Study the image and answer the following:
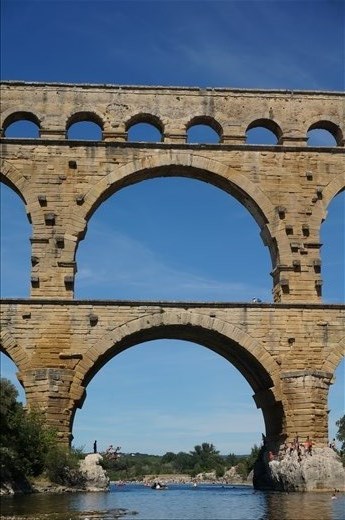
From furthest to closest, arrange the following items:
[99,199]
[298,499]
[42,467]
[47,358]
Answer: [99,199] < [47,358] < [42,467] < [298,499]

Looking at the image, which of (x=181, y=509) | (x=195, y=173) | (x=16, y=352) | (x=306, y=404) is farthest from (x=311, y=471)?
(x=195, y=173)

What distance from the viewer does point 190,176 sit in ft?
78.4

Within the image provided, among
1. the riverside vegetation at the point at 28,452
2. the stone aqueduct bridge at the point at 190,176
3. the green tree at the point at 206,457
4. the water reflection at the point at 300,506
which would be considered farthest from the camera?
the green tree at the point at 206,457

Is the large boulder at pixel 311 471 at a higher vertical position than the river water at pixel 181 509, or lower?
higher

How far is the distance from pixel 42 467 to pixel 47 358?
9.74 feet

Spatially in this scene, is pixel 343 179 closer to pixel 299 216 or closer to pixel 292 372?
pixel 299 216

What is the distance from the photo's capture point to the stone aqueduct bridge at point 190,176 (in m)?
21.0

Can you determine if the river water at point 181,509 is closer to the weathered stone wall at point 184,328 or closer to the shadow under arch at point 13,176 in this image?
the weathered stone wall at point 184,328

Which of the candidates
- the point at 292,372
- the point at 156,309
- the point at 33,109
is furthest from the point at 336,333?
the point at 33,109

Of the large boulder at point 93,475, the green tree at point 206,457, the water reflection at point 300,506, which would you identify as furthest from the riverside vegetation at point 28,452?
the green tree at point 206,457

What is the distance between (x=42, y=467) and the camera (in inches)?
772

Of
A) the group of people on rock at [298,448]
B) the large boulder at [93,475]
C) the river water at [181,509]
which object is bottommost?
the river water at [181,509]

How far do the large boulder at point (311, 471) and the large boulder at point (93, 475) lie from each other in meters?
4.91

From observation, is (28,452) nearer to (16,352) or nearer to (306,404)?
(16,352)
